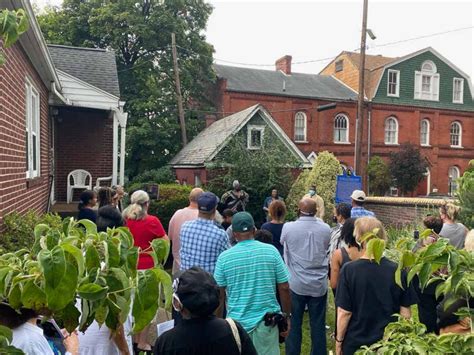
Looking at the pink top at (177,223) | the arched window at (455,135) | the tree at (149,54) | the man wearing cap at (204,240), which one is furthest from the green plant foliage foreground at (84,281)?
the arched window at (455,135)

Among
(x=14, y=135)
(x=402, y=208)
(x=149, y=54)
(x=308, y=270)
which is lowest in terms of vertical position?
(x=402, y=208)

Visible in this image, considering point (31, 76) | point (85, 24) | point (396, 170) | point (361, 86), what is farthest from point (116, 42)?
point (31, 76)

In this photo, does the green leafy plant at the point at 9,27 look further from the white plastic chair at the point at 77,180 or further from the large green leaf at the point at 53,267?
the white plastic chair at the point at 77,180

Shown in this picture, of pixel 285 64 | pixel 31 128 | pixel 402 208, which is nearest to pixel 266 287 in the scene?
pixel 31 128

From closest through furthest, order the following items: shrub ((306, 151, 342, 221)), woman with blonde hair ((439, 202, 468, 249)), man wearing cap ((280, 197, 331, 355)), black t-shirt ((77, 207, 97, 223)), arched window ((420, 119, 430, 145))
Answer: man wearing cap ((280, 197, 331, 355)) → woman with blonde hair ((439, 202, 468, 249)) → black t-shirt ((77, 207, 97, 223)) → shrub ((306, 151, 342, 221)) → arched window ((420, 119, 430, 145))

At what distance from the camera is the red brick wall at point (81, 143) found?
11.9 meters

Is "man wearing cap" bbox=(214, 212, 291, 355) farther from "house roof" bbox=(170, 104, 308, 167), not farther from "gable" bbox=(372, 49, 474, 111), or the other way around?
"gable" bbox=(372, 49, 474, 111)

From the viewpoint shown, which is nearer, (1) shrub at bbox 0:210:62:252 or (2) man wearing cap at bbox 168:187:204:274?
(1) shrub at bbox 0:210:62:252

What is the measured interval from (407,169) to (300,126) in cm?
760

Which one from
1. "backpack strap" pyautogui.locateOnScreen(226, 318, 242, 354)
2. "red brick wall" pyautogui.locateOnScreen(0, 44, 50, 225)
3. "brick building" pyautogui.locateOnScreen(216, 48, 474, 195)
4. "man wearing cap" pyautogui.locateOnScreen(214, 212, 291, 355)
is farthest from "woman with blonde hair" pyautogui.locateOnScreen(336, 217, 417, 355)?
"brick building" pyautogui.locateOnScreen(216, 48, 474, 195)

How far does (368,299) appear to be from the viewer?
3475mm

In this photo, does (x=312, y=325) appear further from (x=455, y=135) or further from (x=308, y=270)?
(x=455, y=135)

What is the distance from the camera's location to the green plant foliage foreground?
118cm

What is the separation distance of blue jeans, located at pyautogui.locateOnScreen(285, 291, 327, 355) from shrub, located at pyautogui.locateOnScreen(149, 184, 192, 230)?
7.26 metres
